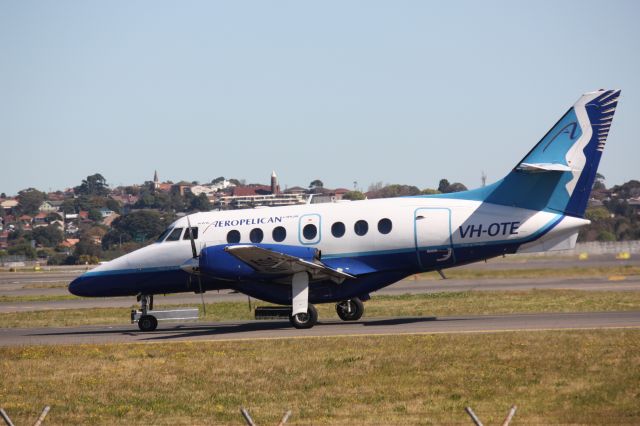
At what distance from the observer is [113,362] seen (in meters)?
23.6

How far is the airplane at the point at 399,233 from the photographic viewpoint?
28344 mm

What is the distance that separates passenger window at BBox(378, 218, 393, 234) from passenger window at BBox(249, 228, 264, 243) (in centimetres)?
413

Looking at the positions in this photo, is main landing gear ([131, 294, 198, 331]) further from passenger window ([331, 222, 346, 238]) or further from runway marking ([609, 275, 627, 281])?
runway marking ([609, 275, 627, 281])

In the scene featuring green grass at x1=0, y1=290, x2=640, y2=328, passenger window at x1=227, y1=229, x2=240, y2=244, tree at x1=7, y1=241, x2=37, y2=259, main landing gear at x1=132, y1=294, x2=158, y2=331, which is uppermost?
passenger window at x1=227, y1=229, x2=240, y2=244

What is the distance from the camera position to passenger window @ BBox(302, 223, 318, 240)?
3049cm

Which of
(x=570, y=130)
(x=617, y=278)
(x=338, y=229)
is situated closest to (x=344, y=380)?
(x=338, y=229)

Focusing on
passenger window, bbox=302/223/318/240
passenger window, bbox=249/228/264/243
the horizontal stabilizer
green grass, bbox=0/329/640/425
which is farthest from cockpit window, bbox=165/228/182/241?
the horizontal stabilizer

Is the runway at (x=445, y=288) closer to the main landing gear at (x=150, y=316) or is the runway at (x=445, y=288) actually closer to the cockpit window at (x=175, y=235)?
the main landing gear at (x=150, y=316)

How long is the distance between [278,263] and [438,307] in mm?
10176

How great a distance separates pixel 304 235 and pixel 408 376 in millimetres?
11321

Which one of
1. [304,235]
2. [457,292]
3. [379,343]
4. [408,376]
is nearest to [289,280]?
[304,235]

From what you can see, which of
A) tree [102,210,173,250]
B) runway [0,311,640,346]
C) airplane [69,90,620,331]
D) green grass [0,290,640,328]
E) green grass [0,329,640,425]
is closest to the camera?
green grass [0,329,640,425]

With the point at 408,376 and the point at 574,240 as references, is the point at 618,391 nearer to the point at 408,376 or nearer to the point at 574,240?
the point at 408,376

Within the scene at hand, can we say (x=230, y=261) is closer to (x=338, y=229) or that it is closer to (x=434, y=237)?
(x=338, y=229)
